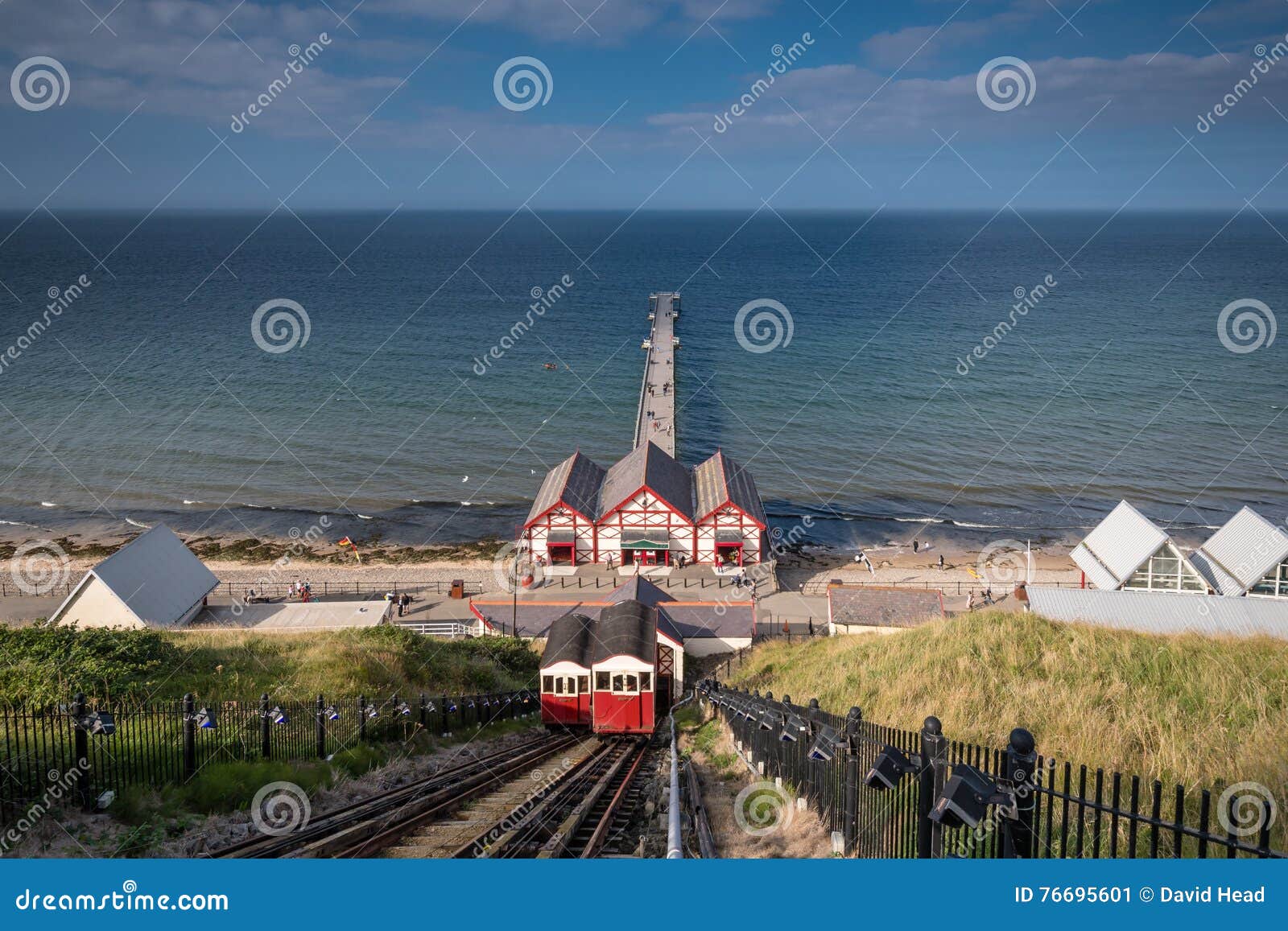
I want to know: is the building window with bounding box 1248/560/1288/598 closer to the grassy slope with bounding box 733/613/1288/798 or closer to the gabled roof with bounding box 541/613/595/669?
the grassy slope with bounding box 733/613/1288/798

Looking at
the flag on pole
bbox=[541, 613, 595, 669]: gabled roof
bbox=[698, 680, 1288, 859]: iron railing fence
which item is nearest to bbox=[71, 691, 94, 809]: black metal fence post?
bbox=[698, 680, 1288, 859]: iron railing fence

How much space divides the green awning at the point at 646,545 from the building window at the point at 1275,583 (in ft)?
72.6

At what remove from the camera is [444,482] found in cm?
5662

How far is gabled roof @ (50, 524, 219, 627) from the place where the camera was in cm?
3133

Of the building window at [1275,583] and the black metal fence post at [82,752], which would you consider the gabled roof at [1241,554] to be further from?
the black metal fence post at [82,752]

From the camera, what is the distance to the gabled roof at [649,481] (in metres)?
40.2

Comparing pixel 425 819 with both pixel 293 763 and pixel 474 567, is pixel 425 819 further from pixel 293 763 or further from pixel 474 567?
pixel 474 567

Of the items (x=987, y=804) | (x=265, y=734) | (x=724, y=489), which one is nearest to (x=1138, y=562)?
(x=724, y=489)

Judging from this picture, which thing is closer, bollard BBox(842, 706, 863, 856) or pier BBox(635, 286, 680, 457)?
bollard BBox(842, 706, 863, 856)

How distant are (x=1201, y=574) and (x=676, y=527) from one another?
20.4 meters

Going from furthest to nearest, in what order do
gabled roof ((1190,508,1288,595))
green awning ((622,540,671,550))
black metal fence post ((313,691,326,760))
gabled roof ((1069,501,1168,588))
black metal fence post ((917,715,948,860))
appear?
green awning ((622,540,671,550)) < gabled roof ((1069,501,1168,588)) < gabled roof ((1190,508,1288,595)) < black metal fence post ((313,691,326,760)) < black metal fence post ((917,715,948,860))

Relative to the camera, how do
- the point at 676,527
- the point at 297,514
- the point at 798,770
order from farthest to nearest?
the point at 297,514 → the point at 676,527 → the point at 798,770

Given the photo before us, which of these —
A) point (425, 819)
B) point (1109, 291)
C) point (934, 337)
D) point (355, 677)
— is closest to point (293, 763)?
point (425, 819)

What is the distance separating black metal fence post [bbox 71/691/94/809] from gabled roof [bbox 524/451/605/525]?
28913mm
